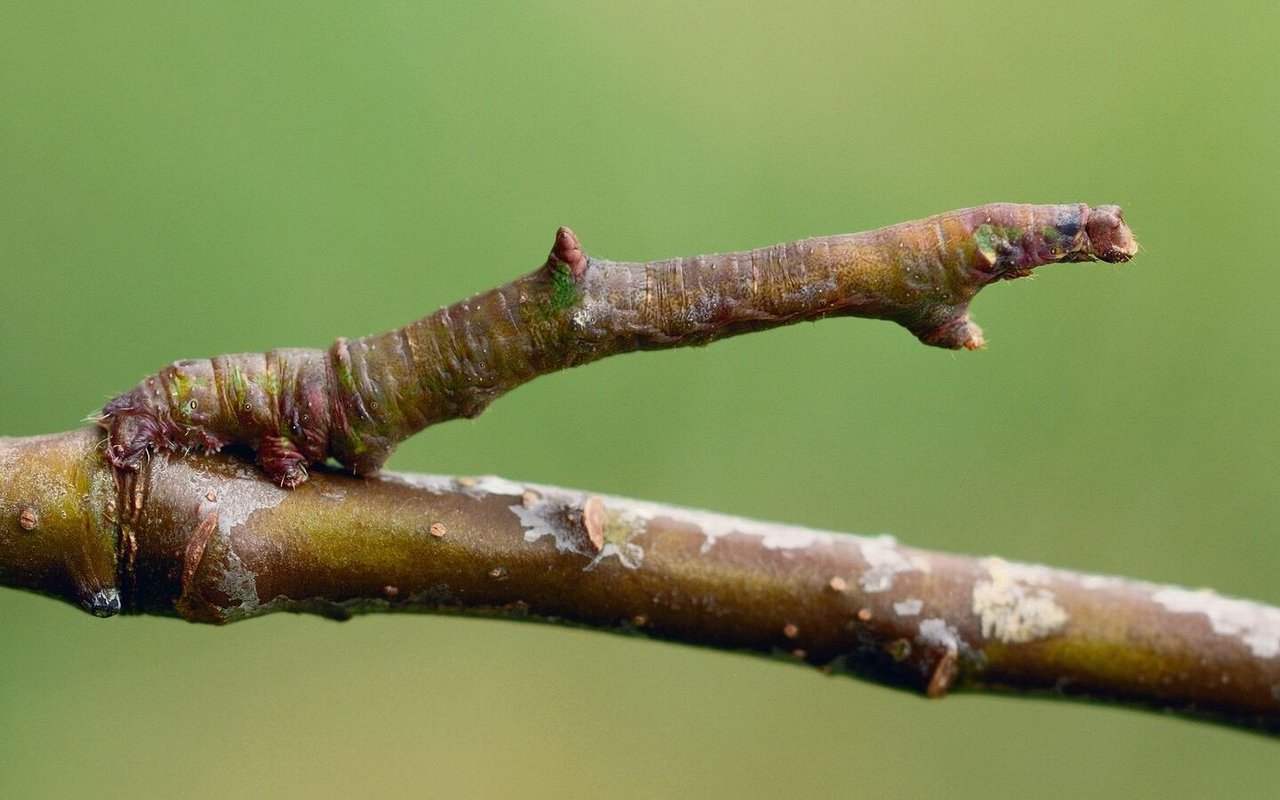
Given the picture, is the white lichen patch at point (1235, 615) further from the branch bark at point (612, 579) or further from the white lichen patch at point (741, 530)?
the white lichen patch at point (741, 530)

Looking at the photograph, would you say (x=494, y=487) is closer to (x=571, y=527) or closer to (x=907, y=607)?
(x=571, y=527)

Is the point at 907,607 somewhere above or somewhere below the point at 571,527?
below

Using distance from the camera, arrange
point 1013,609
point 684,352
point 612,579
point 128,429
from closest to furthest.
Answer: point 128,429, point 612,579, point 1013,609, point 684,352

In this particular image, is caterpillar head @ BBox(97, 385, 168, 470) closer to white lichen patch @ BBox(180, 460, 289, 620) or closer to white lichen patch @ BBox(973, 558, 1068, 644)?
white lichen patch @ BBox(180, 460, 289, 620)

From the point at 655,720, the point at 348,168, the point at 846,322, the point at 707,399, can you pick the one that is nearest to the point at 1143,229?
the point at 846,322

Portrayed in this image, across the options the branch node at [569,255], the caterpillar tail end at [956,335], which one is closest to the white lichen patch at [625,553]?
the branch node at [569,255]

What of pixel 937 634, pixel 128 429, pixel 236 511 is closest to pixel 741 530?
pixel 937 634

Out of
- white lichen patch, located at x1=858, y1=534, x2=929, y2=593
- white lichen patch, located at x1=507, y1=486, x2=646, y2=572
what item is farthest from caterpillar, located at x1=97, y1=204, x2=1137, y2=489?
white lichen patch, located at x1=858, y1=534, x2=929, y2=593
